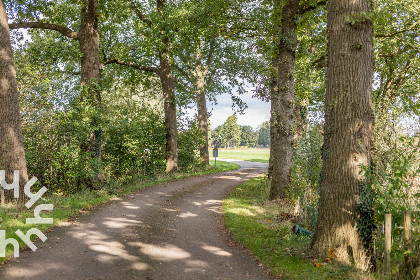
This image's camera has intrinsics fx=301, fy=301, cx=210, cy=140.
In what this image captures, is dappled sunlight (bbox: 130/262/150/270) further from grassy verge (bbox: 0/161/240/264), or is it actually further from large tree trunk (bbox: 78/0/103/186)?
large tree trunk (bbox: 78/0/103/186)

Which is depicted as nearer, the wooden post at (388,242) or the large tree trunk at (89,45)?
the wooden post at (388,242)

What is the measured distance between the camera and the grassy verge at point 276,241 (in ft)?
17.5

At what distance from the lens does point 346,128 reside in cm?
588

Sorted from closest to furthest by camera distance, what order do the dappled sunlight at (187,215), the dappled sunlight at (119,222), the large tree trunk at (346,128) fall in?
1. the large tree trunk at (346,128)
2. the dappled sunlight at (119,222)
3. the dappled sunlight at (187,215)

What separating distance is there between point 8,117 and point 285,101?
9.66 meters

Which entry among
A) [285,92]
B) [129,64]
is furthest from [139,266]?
[129,64]

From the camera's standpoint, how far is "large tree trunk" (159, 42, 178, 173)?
20.1 m

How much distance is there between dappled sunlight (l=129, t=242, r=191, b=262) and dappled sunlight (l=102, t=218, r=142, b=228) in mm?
1539

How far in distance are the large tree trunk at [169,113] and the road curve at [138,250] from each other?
984 centimetres

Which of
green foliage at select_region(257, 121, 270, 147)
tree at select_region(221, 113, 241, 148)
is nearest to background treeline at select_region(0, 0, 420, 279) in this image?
tree at select_region(221, 113, 241, 148)

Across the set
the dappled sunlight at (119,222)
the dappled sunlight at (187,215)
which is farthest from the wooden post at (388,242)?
the dappled sunlight at (119,222)

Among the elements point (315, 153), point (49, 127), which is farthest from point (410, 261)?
point (49, 127)

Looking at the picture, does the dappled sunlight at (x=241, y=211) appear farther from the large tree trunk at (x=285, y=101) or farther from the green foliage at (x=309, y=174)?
the large tree trunk at (x=285, y=101)

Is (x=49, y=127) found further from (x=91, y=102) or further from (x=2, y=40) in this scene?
(x=2, y=40)
